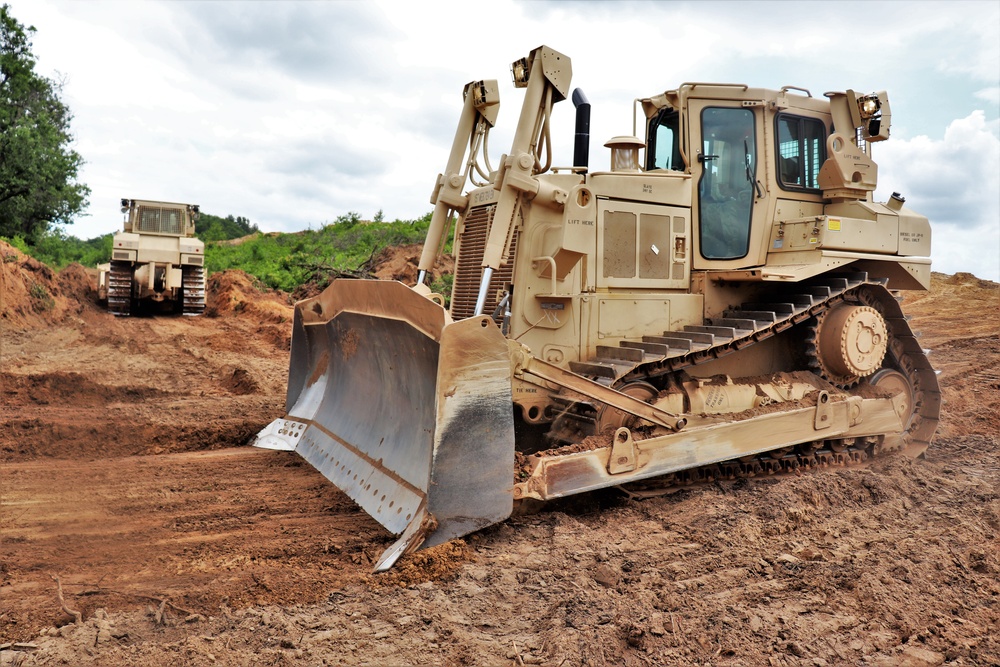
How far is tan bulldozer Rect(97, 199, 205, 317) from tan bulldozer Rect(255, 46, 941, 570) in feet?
44.4

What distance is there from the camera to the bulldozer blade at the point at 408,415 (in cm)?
443

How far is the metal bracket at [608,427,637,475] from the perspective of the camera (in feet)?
16.7

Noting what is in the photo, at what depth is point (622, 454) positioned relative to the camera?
5.14 meters

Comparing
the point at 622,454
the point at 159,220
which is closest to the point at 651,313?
the point at 622,454

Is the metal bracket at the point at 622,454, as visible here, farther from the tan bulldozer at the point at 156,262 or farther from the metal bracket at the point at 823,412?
the tan bulldozer at the point at 156,262

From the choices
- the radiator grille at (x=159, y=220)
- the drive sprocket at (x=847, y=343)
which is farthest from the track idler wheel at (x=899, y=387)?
the radiator grille at (x=159, y=220)

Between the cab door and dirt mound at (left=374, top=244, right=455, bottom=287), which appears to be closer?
the cab door

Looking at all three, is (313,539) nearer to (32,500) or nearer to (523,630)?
(523,630)

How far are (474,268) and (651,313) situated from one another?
1530 mm

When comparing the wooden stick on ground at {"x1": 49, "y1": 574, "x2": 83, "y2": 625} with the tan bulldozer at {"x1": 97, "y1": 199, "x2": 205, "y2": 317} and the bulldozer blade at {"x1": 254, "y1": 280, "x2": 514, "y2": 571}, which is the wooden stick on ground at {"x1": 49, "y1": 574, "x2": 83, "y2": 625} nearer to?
the bulldozer blade at {"x1": 254, "y1": 280, "x2": 514, "y2": 571}

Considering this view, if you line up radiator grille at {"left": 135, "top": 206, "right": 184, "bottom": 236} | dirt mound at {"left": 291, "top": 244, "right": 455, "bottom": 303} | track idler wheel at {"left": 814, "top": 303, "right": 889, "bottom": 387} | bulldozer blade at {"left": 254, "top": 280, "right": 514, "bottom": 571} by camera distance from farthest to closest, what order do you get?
dirt mound at {"left": 291, "top": 244, "right": 455, "bottom": 303} → radiator grille at {"left": 135, "top": 206, "right": 184, "bottom": 236} → track idler wheel at {"left": 814, "top": 303, "right": 889, "bottom": 387} → bulldozer blade at {"left": 254, "top": 280, "right": 514, "bottom": 571}

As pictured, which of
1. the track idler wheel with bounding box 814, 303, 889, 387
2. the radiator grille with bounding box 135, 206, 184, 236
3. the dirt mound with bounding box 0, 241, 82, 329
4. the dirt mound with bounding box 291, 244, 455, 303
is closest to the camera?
the track idler wheel with bounding box 814, 303, 889, 387

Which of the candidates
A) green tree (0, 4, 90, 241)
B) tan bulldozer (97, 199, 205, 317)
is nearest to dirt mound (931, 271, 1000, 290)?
tan bulldozer (97, 199, 205, 317)

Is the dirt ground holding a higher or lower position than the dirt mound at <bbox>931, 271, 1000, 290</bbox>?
lower
